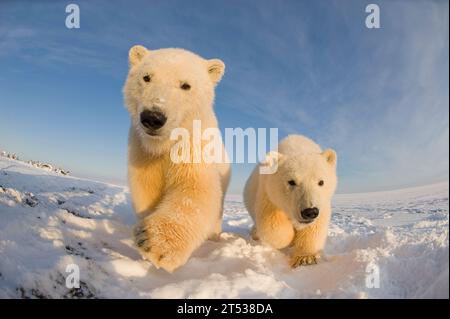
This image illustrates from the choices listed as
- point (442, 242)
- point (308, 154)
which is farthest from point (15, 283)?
point (308, 154)

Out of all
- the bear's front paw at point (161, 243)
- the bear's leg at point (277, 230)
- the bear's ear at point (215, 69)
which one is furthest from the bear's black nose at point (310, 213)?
the bear's ear at point (215, 69)

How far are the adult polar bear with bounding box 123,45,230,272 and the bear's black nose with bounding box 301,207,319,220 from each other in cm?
99

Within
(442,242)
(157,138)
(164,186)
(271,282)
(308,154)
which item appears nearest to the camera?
(271,282)

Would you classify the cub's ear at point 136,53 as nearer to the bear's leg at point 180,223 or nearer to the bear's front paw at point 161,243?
the bear's leg at point 180,223

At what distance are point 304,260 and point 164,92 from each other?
2.46 m

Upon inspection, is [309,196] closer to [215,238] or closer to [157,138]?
[215,238]

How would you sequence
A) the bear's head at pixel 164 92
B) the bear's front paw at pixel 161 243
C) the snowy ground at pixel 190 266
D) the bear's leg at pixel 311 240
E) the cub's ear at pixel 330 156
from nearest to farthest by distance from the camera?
the snowy ground at pixel 190 266, the bear's front paw at pixel 161 243, the bear's head at pixel 164 92, the bear's leg at pixel 311 240, the cub's ear at pixel 330 156

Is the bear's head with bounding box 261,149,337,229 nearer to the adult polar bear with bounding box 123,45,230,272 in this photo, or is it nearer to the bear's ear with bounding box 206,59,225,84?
the adult polar bear with bounding box 123,45,230,272

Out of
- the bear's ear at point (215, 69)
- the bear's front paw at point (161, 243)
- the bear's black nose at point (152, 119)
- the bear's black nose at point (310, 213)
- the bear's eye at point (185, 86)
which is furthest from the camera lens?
the bear's ear at point (215, 69)

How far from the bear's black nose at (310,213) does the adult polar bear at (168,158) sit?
0.99 metres

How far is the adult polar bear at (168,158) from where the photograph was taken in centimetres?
308
